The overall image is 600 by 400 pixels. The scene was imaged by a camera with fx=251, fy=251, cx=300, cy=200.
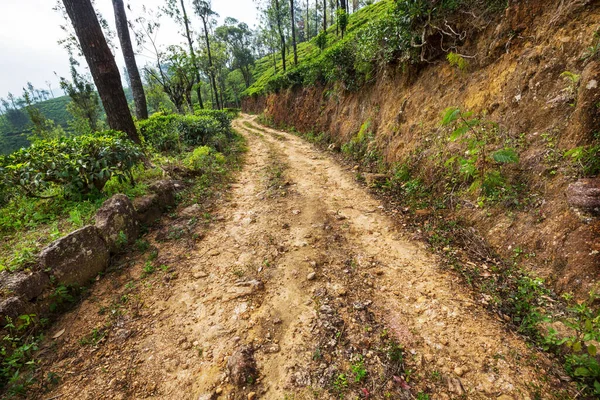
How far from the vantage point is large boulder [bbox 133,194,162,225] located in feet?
15.9

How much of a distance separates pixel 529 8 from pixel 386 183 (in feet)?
12.5

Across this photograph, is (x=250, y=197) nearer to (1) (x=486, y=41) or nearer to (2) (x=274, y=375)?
(2) (x=274, y=375)

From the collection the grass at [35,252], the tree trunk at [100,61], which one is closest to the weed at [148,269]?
the grass at [35,252]

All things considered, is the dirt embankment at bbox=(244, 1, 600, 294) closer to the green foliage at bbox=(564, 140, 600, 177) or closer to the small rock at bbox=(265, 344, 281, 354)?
the green foliage at bbox=(564, 140, 600, 177)

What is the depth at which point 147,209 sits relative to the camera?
16.3 feet

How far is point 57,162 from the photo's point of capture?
4.49 metres

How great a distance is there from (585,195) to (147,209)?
6.55m

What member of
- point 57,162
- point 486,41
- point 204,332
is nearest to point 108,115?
point 57,162

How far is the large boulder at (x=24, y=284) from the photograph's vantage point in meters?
2.75

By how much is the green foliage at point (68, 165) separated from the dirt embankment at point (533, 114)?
632cm

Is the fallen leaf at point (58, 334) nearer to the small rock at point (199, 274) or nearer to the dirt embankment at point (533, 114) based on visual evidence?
the small rock at point (199, 274)

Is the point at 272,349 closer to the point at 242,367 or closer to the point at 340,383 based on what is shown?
the point at 242,367

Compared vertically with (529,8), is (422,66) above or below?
below

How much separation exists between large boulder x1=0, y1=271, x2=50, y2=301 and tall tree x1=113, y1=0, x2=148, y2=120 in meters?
10.0
